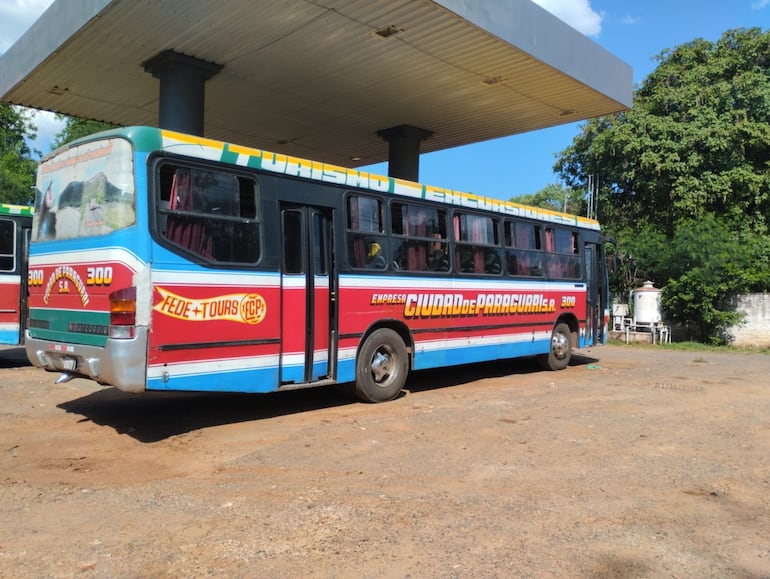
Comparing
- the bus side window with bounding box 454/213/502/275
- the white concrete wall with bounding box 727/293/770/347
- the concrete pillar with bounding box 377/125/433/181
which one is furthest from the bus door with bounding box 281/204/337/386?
the white concrete wall with bounding box 727/293/770/347

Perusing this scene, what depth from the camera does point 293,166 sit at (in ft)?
23.9

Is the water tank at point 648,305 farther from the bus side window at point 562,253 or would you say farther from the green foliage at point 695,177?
the bus side window at point 562,253

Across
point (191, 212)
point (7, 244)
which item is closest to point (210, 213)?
point (191, 212)

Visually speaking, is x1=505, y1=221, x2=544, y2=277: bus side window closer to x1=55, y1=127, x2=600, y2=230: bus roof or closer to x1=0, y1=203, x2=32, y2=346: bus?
x1=55, y1=127, x2=600, y2=230: bus roof

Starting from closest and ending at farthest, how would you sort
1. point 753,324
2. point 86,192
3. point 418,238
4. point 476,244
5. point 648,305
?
point 86,192 < point 418,238 < point 476,244 < point 753,324 < point 648,305

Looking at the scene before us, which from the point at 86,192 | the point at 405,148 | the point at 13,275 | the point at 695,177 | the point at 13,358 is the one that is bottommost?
the point at 13,358

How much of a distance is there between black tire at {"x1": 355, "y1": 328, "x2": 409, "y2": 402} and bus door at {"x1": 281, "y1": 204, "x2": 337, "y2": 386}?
569 mm

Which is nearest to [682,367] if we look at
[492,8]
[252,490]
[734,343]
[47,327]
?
[734,343]

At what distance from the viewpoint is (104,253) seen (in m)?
5.98

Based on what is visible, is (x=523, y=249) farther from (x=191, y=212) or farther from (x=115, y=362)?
(x=115, y=362)

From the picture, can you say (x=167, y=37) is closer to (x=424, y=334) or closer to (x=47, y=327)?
(x=47, y=327)

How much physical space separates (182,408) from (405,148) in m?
9.70

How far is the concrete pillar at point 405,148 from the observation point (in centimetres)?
1536

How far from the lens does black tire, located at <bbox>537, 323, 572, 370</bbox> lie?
11953 millimetres
